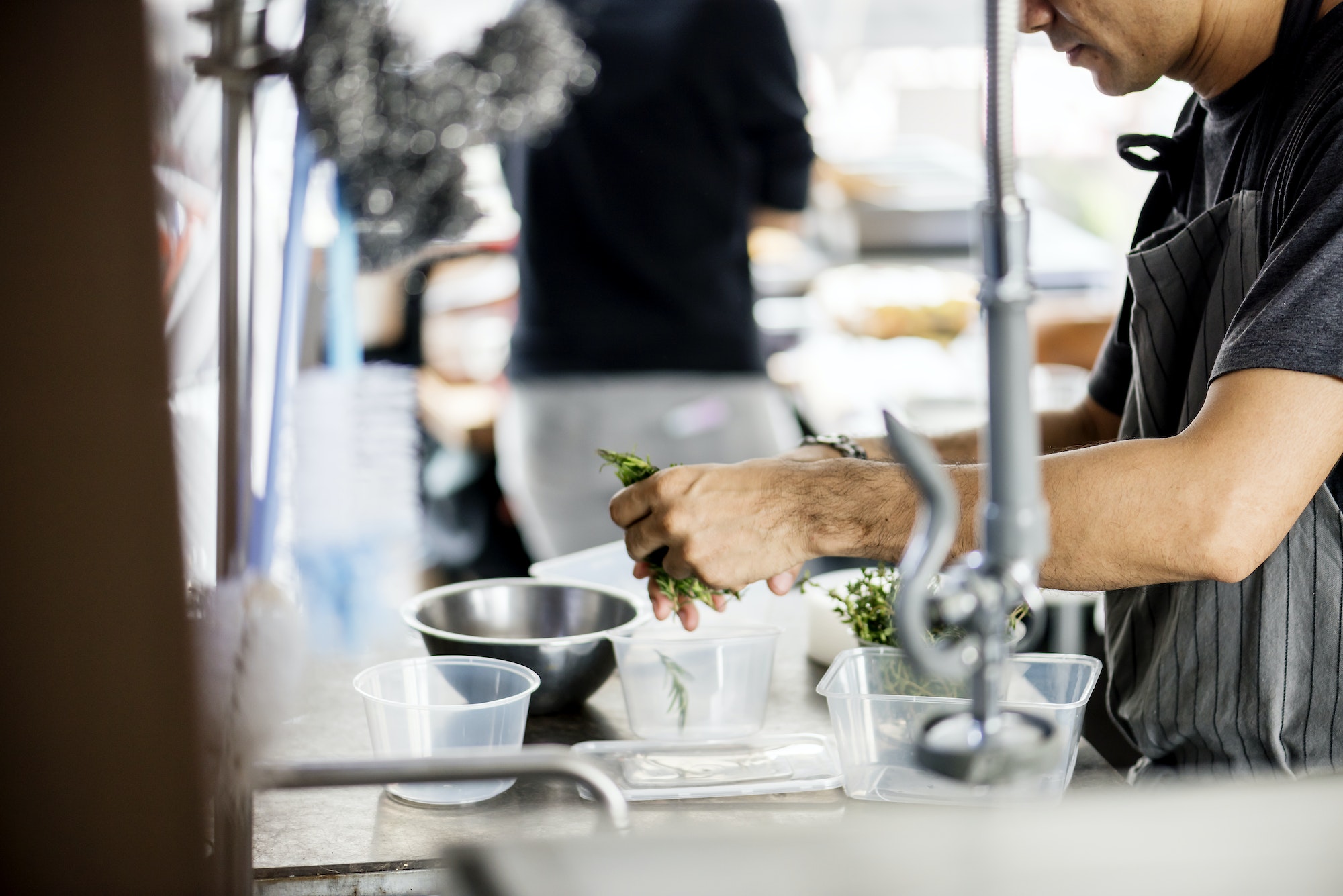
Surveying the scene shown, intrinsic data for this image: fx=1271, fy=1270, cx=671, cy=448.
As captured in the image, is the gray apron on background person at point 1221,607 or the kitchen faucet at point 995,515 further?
the gray apron on background person at point 1221,607

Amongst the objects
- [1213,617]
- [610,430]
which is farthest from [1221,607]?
[610,430]

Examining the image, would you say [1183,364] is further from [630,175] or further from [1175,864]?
[630,175]

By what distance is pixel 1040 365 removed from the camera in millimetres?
3803

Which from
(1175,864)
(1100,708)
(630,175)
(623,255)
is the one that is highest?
(630,175)

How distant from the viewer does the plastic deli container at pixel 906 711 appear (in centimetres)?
119

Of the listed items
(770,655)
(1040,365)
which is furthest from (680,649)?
(1040,365)

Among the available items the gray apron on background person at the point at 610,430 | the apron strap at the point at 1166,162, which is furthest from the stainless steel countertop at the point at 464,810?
the gray apron on background person at the point at 610,430

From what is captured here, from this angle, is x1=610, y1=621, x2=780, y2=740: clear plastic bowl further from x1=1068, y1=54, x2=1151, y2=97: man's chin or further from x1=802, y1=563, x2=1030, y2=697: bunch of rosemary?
x1=1068, y1=54, x2=1151, y2=97: man's chin

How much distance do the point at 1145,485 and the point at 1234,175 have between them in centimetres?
46

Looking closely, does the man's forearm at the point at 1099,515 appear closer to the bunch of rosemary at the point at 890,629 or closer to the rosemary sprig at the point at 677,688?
the bunch of rosemary at the point at 890,629

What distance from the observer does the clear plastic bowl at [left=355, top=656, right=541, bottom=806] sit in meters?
1.19

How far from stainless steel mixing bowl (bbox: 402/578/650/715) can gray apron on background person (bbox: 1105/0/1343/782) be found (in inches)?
22.9

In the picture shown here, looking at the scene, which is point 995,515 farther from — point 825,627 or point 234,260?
point 825,627

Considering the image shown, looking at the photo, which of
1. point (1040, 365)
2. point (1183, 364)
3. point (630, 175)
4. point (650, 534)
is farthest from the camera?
point (1040, 365)
